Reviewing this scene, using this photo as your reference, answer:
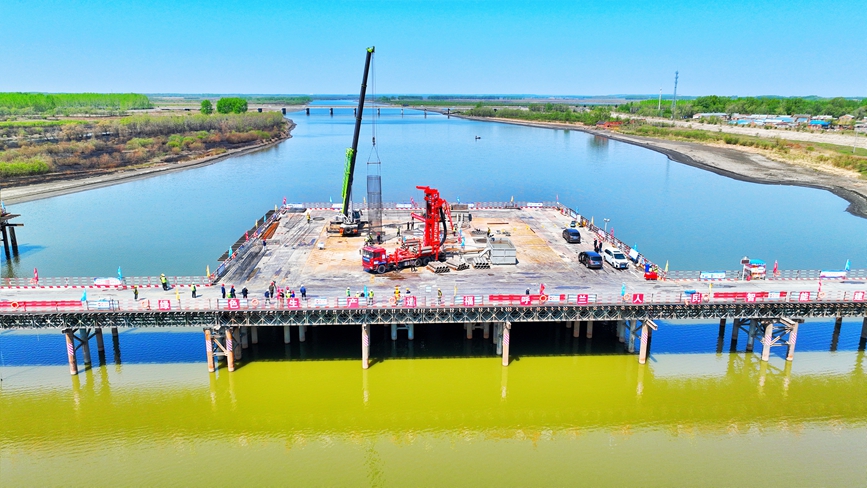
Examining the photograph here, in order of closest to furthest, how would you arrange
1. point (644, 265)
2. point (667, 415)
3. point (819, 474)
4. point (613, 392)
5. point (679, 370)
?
point (819, 474)
point (667, 415)
point (613, 392)
point (679, 370)
point (644, 265)

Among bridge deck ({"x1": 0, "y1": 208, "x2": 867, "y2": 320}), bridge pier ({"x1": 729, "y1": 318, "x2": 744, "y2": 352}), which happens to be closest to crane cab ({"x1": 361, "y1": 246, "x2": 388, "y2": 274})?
bridge deck ({"x1": 0, "y1": 208, "x2": 867, "y2": 320})

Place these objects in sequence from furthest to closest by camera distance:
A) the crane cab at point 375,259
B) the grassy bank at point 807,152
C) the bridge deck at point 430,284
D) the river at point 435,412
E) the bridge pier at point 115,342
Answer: the grassy bank at point 807,152, the crane cab at point 375,259, the bridge pier at point 115,342, the bridge deck at point 430,284, the river at point 435,412

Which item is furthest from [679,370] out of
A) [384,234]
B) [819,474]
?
[384,234]

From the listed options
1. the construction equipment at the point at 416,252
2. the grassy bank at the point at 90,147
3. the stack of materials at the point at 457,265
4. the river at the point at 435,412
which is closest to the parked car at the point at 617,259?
the river at the point at 435,412

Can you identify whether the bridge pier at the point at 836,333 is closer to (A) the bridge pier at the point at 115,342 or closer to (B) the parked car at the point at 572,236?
(B) the parked car at the point at 572,236

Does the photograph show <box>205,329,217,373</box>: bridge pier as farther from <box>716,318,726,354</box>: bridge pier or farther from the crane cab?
<box>716,318,726,354</box>: bridge pier

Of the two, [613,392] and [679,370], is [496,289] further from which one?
[679,370]
